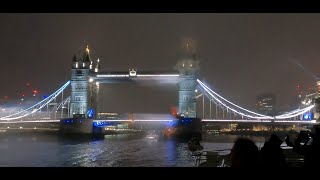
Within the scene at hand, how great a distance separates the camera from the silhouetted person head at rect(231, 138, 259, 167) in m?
3.04

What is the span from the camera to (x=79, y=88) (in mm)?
65062

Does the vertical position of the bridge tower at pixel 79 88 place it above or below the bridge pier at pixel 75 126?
above

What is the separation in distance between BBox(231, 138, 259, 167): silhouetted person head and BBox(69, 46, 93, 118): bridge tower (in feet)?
198

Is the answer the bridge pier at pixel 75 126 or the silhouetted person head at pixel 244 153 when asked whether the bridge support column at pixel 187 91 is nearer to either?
the bridge pier at pixel 75 126

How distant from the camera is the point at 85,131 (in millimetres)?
57500

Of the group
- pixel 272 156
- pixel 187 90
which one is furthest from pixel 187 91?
pixel 272 156

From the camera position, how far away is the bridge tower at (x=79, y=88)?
64375 millimetres

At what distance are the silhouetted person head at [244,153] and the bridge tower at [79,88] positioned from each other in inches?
2370

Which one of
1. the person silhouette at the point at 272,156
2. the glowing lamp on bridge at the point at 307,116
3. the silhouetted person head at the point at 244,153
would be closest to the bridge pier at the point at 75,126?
the glowing lamp on bridge at the point at 307,116
